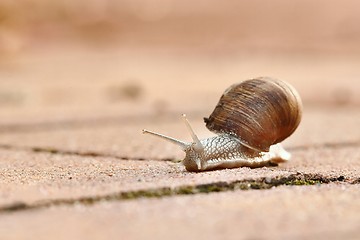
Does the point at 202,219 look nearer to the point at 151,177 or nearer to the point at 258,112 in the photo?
the point at 151,177

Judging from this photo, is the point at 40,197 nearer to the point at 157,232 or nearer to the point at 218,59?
the point at 157,232

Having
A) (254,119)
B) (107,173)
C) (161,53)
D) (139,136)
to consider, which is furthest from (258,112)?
(161,53)

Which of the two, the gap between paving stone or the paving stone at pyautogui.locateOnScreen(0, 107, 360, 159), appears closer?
the gap between paving stone

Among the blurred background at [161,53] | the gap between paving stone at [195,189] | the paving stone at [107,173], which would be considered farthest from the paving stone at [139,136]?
the gap between paving stone at [195,189]

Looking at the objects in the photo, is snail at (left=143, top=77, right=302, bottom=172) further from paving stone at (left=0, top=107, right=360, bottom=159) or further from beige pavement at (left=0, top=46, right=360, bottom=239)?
paving stone at (left=0, top=107, right=360, bottom=159)

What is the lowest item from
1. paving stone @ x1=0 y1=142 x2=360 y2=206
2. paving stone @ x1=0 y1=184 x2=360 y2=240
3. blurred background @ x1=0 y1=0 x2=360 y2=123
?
blurred background @ x1=0 y1=0 x2=360 y2=123

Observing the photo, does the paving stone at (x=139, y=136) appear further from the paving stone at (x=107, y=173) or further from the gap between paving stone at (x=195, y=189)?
the gap between paving stone at (x=195, y=189)

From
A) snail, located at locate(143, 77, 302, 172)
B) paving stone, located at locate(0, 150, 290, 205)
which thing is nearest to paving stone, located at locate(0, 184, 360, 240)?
paving stone, located at locate(0, 150, 290, 205)
